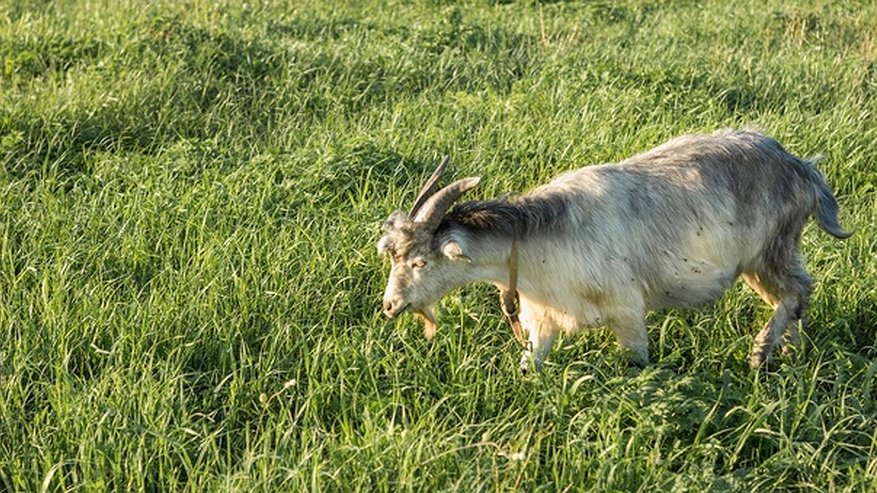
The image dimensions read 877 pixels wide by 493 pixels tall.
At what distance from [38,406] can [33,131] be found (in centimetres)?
312

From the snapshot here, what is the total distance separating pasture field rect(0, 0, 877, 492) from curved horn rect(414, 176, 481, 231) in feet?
1.87

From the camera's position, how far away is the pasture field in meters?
3.49

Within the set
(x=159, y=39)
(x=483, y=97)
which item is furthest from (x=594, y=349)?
(x=159, y=39)

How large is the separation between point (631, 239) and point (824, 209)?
108 cm

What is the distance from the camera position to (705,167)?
4.33 metres

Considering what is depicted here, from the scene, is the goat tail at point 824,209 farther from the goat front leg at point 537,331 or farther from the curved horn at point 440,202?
the curved horn at point 440,202

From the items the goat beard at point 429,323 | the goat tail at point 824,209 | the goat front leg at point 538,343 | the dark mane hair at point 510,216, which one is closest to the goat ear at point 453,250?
the dark mane hair at point 510,216

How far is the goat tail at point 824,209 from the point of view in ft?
15.1

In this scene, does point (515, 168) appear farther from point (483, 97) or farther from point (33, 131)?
point (33, 131)

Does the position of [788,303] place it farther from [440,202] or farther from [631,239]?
[440,202]

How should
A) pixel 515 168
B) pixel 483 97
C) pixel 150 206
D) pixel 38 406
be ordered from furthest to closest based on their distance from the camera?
pixel 483 97, pixel 515 168, pixel 150 206, pixel 38 406

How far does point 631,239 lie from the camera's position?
4.14 metres

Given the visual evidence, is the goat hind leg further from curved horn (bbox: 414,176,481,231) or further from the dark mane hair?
curved horn (bbox: 414,176,481,231)

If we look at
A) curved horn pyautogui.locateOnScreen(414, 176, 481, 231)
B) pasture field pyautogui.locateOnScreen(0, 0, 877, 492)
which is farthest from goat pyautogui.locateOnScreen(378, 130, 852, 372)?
pasture field pyautogui.locateOnScreen(0, 0, 877, 492)
